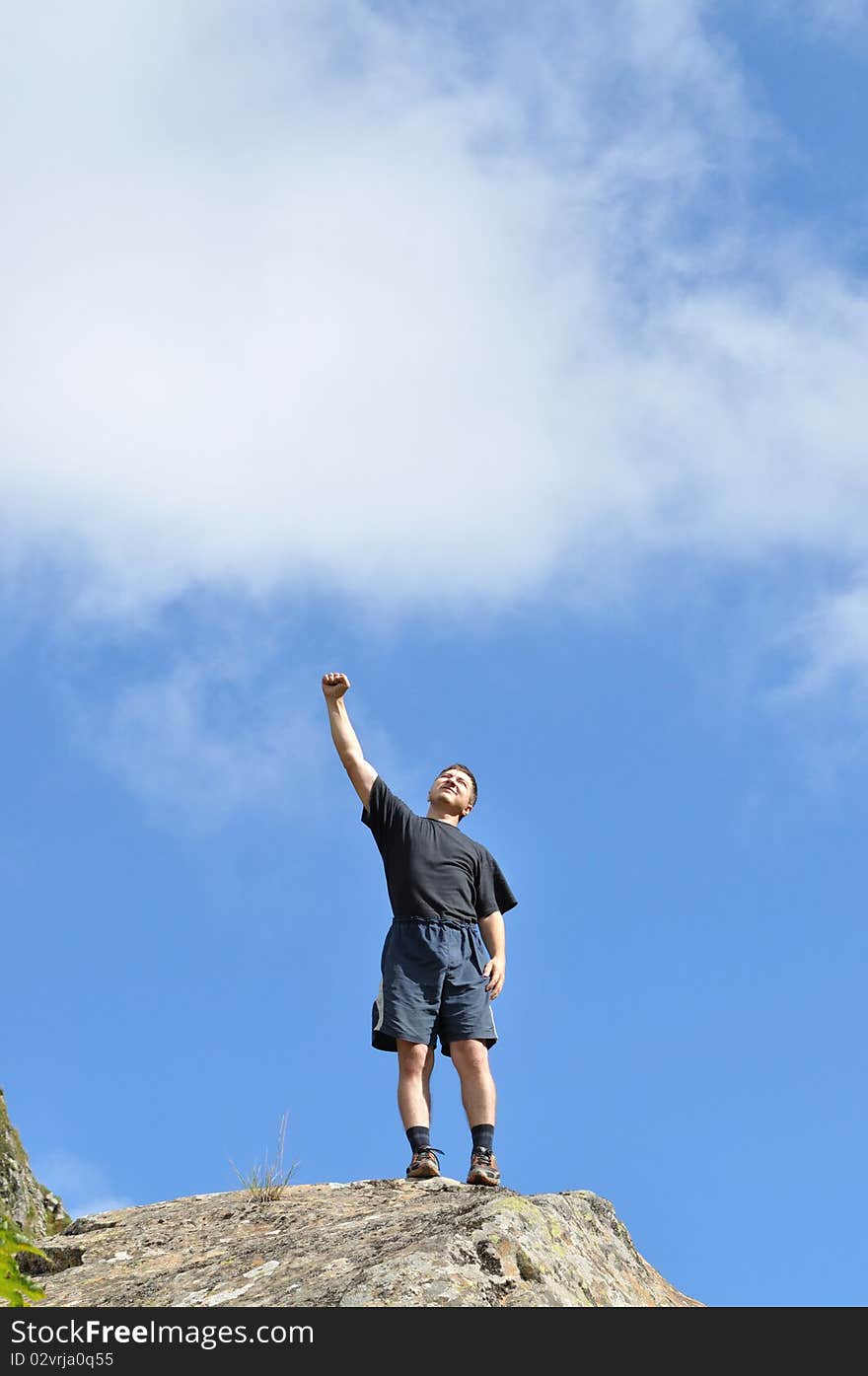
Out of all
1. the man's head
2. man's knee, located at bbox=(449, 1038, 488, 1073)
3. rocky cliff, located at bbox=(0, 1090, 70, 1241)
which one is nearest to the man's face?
the man's head

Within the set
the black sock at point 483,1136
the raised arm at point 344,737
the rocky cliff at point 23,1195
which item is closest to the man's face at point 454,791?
the raised arm at point 344,737

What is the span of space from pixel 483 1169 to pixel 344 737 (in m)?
2.67

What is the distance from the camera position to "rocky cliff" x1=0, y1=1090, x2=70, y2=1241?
24.7 ft

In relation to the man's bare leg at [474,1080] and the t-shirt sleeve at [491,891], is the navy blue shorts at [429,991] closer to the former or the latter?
the man's bare leg at [474,1080]

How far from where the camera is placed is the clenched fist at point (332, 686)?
8203 mm

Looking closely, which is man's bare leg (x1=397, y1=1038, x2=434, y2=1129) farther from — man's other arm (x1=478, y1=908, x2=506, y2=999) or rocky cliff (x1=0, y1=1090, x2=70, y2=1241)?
rocky cliff (x1=0, y1=1090, x2=70, y2=1241)

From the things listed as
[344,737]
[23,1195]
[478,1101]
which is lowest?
[23,1195]

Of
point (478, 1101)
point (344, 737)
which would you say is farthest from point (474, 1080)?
point (344, 737)

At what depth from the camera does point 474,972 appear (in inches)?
309

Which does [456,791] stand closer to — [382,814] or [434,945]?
[382,814]

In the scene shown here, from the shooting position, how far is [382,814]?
26.9ft

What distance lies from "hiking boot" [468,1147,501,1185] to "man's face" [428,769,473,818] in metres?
2.26
